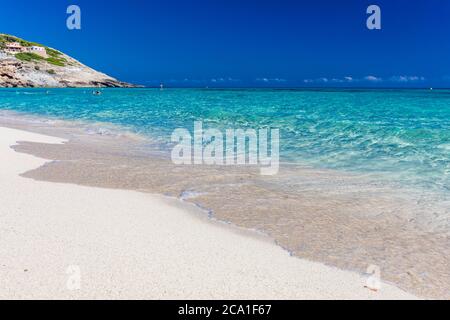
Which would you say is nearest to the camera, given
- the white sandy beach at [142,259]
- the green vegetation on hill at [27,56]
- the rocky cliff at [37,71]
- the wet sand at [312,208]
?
the white sandy beach at [142,259]

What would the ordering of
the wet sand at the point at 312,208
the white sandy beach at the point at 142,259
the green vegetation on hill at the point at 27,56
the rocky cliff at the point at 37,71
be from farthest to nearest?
the green vegetation on hill at the point at 27,56 < the rocky cliff at the point at 37,71 < the wet sand at the point at 312,208 < the white sandy beach at the point at 142,259

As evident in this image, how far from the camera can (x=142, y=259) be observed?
513cm

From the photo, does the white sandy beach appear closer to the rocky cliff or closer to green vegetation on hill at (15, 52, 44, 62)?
the rocky cliff

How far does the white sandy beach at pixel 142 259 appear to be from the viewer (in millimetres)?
4395

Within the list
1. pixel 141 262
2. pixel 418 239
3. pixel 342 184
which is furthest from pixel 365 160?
pixel 141 262

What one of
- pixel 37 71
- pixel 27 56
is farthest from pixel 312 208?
pixel 27 56

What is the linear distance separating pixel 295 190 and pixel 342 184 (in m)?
1.38

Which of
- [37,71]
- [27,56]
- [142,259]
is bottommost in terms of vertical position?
[142,259]

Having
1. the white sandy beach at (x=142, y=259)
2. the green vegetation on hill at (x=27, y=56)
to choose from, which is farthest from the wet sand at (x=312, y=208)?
the green vegetation on hill at (x=27, y=56)

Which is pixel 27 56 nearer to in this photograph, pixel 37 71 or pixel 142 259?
pixel 37 71

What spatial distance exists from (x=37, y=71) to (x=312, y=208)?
17098 cm

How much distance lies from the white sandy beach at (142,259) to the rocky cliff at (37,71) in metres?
159

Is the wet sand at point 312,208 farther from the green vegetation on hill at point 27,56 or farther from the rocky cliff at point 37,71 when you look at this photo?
the green vegetation on hill at point 27,56
